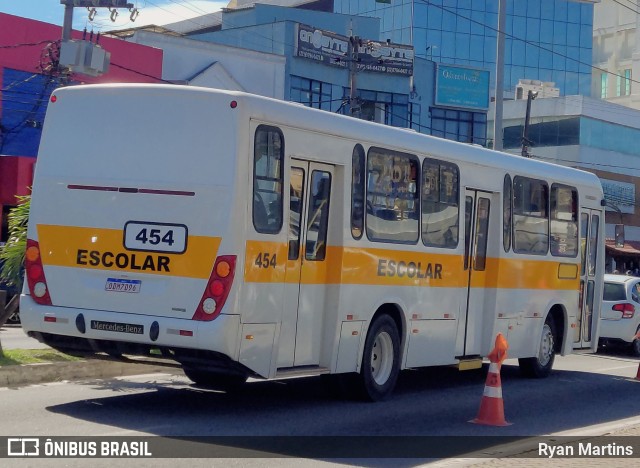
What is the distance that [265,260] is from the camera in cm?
1091

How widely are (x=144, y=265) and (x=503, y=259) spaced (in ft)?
21.6

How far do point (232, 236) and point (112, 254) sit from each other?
132 centimetres

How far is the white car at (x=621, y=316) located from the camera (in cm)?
2209

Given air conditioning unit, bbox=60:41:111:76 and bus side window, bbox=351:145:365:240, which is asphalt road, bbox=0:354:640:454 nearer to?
bus side window, bbox=351:145:365:240

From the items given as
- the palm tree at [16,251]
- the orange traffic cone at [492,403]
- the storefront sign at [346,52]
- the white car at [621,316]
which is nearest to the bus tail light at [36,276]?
the palm tree at [16,251]

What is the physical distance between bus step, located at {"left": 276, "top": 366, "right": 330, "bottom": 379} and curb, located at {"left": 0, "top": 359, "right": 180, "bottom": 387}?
1.40 meters

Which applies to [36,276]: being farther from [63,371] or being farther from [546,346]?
[546,346]

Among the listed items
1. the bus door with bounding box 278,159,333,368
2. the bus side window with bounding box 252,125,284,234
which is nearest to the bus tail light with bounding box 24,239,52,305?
the bus side window with bounding box 252,125,284,234

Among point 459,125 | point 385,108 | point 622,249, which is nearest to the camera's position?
point 385,108

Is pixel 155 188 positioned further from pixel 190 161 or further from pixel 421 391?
pixel 421 391

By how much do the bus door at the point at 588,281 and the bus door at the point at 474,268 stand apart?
11.7 feet

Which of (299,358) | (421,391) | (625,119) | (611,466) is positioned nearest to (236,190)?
(299,358)

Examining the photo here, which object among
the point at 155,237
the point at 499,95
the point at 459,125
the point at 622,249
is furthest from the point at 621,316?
the point at 459,125

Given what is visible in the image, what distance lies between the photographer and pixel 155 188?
10.8 meters
